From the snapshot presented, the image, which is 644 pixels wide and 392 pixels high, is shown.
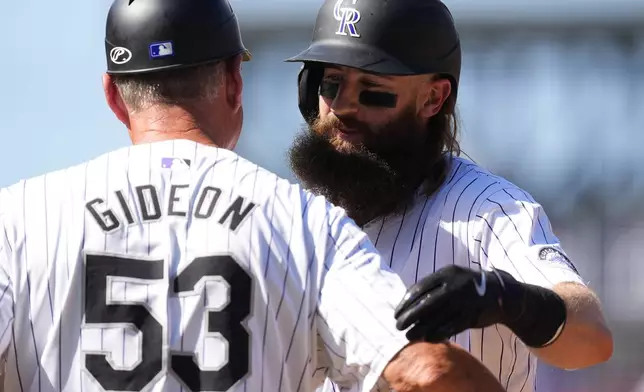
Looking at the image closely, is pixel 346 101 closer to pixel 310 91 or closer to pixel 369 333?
pixel 310 91

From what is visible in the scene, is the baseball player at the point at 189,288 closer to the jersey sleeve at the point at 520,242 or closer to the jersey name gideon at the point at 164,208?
A: the jersey name gideon at the point at 164,208

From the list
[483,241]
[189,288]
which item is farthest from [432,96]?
[189,288]

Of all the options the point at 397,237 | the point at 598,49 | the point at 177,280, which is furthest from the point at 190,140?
the point at 598,49

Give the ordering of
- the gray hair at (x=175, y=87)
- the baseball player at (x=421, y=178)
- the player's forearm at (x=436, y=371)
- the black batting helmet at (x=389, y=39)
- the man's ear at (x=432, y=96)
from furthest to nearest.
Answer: the man's ear at (x=432, y=96)
the black batting helmet at (x=389, y=39)
the baseball player at (x=421, y=178)
the gray hair at (x=175, y=87)
the player's forearm at (x=436, y=371)

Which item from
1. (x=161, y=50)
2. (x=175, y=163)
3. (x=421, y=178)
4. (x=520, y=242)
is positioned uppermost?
(x=161, y=50)

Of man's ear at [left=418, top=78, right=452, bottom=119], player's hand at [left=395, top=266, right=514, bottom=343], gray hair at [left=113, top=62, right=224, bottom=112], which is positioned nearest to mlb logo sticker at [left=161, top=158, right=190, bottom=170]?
gray hair at [left=113, top=62, right=224, bottom=112]

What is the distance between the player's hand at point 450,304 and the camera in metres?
3.20

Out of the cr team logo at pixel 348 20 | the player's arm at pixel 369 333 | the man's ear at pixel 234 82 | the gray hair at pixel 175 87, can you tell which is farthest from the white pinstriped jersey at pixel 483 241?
the gray hair at pixel 175 87

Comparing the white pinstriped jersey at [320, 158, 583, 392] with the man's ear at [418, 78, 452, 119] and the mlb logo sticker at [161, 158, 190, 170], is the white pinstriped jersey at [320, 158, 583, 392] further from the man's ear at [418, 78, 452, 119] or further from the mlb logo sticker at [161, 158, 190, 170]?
the mlb logo sticker at [161, 158, 190, 170]

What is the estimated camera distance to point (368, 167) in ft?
14.5

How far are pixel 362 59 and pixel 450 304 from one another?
4.60 feet

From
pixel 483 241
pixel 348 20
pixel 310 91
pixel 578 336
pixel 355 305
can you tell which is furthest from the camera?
pixel 310 91

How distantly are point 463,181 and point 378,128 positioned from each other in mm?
398

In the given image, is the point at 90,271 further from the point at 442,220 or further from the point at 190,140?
the point at 442,220
